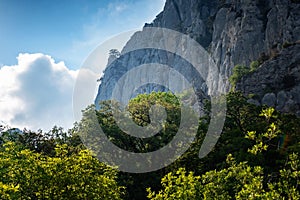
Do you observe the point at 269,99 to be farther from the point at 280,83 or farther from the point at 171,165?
the point at 171,165

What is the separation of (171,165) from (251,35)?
5254 centimetres

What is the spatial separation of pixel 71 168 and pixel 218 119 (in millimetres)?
21139

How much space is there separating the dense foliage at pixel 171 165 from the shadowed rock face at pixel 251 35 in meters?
11.4

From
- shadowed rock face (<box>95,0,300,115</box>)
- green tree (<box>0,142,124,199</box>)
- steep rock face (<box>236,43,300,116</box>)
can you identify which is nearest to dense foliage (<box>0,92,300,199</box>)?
green tree (<box>0,142,124,199</box>)

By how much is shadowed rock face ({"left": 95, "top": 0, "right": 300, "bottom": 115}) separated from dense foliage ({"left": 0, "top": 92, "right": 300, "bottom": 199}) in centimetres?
1139

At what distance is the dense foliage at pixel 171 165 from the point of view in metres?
11.8

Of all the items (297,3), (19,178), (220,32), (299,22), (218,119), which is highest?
(220,32)

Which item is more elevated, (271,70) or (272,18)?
(272,18)

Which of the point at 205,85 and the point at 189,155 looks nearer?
the point at 189,155

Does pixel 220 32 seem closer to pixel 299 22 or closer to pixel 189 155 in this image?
pixel 299 22

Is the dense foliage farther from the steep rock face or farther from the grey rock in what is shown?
the steep rock face

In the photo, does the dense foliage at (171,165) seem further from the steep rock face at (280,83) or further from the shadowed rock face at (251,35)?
the shadowed rock face at (251,35)

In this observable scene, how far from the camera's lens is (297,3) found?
206 ft

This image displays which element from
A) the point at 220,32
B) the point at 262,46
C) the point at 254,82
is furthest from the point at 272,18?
the point at 254,82
